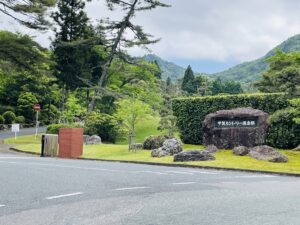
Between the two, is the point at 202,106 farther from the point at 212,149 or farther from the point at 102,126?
the point at 102,126

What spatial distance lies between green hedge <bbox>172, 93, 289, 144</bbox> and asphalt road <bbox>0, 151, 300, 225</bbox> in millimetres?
13275

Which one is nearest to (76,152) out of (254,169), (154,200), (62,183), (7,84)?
(254,169)

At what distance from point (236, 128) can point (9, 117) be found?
34.2m

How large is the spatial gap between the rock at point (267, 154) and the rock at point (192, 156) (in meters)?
2.19

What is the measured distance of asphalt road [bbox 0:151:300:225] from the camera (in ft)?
20.9

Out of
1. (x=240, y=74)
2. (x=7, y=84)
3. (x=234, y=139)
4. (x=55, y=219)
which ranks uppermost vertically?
(x=240, y=74)

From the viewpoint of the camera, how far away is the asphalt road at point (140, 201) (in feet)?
20.9

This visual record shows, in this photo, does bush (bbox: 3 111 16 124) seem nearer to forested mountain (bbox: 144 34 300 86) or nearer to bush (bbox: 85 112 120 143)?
bush (bbox: 85 112 120 143)

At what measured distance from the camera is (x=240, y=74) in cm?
14250

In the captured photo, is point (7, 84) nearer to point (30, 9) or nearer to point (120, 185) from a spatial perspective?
point (30, 9)

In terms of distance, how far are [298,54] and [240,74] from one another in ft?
357

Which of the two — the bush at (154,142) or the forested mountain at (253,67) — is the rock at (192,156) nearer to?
the bush at (154,142)

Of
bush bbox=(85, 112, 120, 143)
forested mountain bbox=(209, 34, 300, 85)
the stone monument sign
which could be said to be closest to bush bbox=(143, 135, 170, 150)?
the stone monument sign

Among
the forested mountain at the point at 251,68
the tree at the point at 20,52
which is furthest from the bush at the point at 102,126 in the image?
the forested mountain at the point at 251,68
